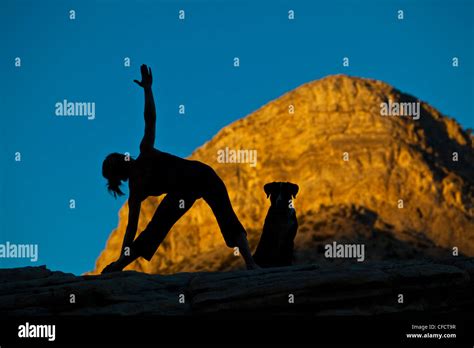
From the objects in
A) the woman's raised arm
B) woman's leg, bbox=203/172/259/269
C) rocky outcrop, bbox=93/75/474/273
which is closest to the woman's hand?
the woman's raised arm

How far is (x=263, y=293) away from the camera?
1180 cm

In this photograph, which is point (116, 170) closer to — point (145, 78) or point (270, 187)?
point (145, 78)

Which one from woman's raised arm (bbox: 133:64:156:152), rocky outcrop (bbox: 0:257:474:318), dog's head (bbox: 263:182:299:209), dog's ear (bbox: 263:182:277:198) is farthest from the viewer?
dog's ear (bbox: 263:182:277:198)

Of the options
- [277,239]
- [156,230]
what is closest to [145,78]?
[156,230]

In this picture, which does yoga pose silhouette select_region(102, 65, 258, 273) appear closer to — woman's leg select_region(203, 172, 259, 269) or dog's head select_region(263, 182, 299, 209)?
woman's leg select_region(203, 172, 259, 269)

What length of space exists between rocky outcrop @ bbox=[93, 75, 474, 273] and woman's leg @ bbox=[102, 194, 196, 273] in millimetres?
44008

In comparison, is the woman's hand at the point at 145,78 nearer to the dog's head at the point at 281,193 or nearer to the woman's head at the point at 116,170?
the woman's head at the point at 116,170

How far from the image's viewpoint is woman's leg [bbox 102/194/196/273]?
43.9 feet

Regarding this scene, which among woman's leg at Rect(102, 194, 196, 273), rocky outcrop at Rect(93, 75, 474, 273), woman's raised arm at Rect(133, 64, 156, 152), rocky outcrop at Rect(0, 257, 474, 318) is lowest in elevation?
rocky outcrop at Rect(0, 257, 474, 318)

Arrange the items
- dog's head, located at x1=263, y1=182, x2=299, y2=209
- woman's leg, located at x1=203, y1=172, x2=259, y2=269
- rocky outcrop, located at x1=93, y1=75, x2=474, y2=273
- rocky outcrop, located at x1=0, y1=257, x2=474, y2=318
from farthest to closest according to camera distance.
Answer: rocky outcrop, located at x1=93, y1=75, x2=474, y2=273 < dog's head, located at x1=263, y1=182, x2=299, y2=209 < woman's leg, located at x1=203, y1=172, x2=259, y2=269 < rocky outcrop, located at x1=0, y1=257, x2=474, y2=318

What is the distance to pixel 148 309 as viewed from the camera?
1175 centimetres

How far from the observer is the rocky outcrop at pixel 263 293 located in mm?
11789

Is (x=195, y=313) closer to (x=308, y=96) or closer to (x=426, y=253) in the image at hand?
(x=426, y=253)

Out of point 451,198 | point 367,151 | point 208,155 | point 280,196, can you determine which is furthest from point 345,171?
point 280,196
